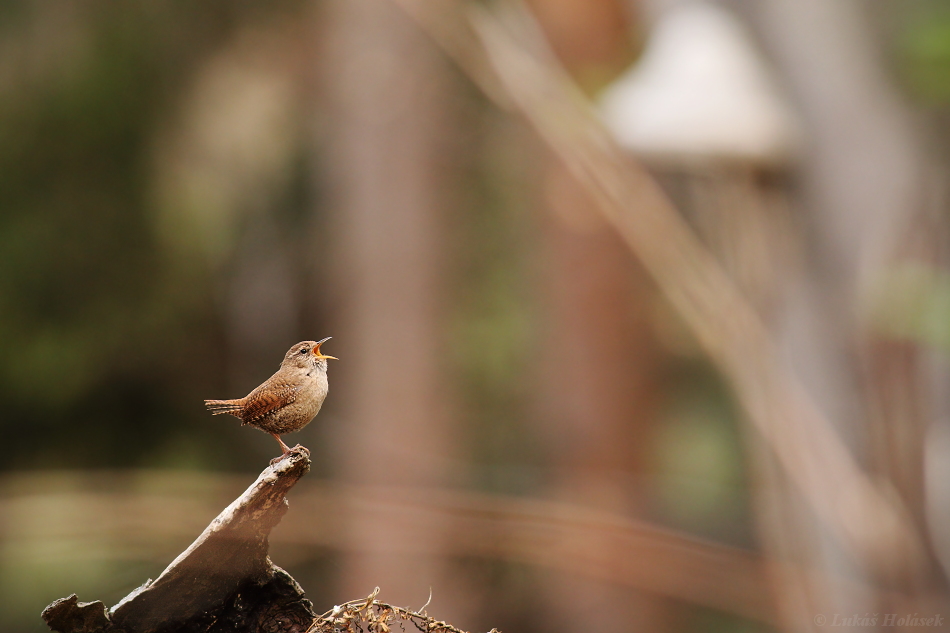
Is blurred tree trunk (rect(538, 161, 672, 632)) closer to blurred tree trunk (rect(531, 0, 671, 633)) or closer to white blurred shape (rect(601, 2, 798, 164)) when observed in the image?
blurred tree trunk (rect(531, 0, 671, 633))

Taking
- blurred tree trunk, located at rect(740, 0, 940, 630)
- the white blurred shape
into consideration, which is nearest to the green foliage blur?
the white blurred shape

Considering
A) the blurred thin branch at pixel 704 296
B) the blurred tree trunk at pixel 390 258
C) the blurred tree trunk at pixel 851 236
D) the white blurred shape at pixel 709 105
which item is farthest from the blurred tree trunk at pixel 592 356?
the blurred tree trunk at pixel 851 236

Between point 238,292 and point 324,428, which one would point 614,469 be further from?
point 238,292

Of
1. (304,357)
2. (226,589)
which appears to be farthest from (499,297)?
(226,589)

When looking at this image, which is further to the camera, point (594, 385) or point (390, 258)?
point (390, 258)

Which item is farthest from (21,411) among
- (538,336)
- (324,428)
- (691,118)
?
(691,118)

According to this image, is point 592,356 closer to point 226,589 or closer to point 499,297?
point 499,297
